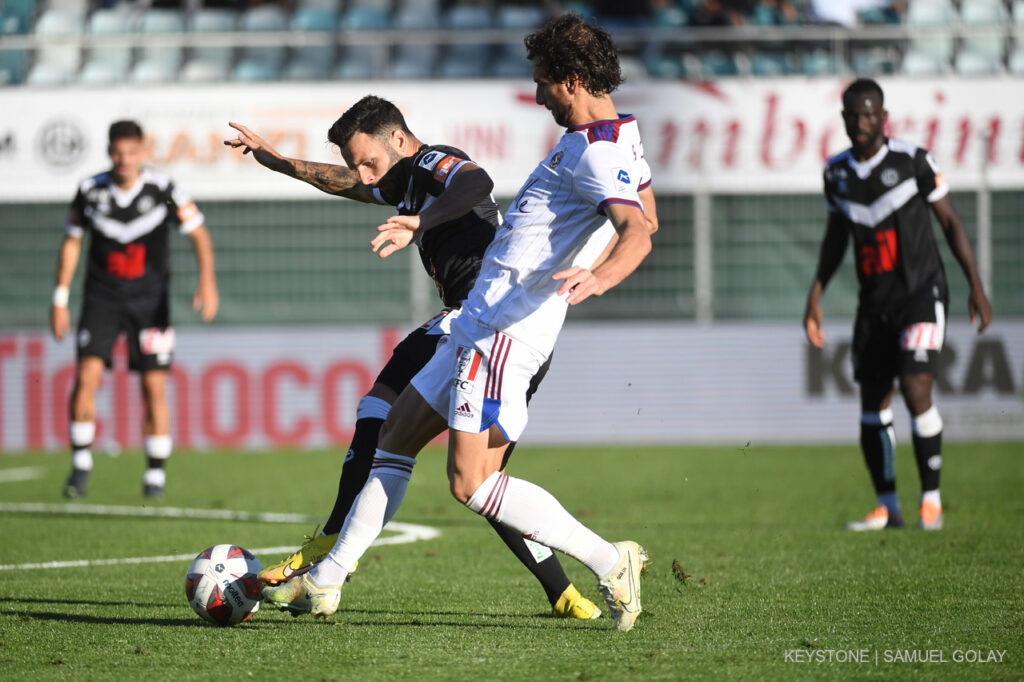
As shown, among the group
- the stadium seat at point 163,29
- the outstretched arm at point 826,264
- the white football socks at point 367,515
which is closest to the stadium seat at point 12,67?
the stadium seat at point 163,29

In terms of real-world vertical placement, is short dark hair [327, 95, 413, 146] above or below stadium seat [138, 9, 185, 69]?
below

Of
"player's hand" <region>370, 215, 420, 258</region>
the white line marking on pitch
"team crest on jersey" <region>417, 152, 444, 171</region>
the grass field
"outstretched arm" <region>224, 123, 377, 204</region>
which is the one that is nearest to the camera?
the grass field

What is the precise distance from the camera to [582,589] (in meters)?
5.59

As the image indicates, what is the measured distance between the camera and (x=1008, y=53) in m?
17.4

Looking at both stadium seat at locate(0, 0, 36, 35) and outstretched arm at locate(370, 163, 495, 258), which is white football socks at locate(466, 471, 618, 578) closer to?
outstretched arm at locate(370, 163, 495, 258)

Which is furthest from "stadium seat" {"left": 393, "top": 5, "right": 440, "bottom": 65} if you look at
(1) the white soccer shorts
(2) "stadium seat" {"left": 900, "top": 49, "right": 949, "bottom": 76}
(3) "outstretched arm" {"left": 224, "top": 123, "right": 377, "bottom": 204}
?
(1) the white soccer shorts

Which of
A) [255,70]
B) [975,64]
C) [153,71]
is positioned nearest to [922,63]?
[975,64]

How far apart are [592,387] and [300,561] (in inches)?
441

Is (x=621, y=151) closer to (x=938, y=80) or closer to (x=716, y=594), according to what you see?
(x=716, y=594)

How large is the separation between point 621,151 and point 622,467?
8.66 m

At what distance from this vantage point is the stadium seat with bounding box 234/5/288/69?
709 inches

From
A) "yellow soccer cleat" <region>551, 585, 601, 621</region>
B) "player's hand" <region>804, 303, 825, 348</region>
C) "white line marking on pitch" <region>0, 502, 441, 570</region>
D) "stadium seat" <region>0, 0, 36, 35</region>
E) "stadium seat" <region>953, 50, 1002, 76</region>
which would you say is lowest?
Result: "white line marking on pitch" <region>0, 502, 441, 570</region>

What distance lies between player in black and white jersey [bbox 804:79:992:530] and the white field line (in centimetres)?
755

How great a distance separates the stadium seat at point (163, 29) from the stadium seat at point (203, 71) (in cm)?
15
